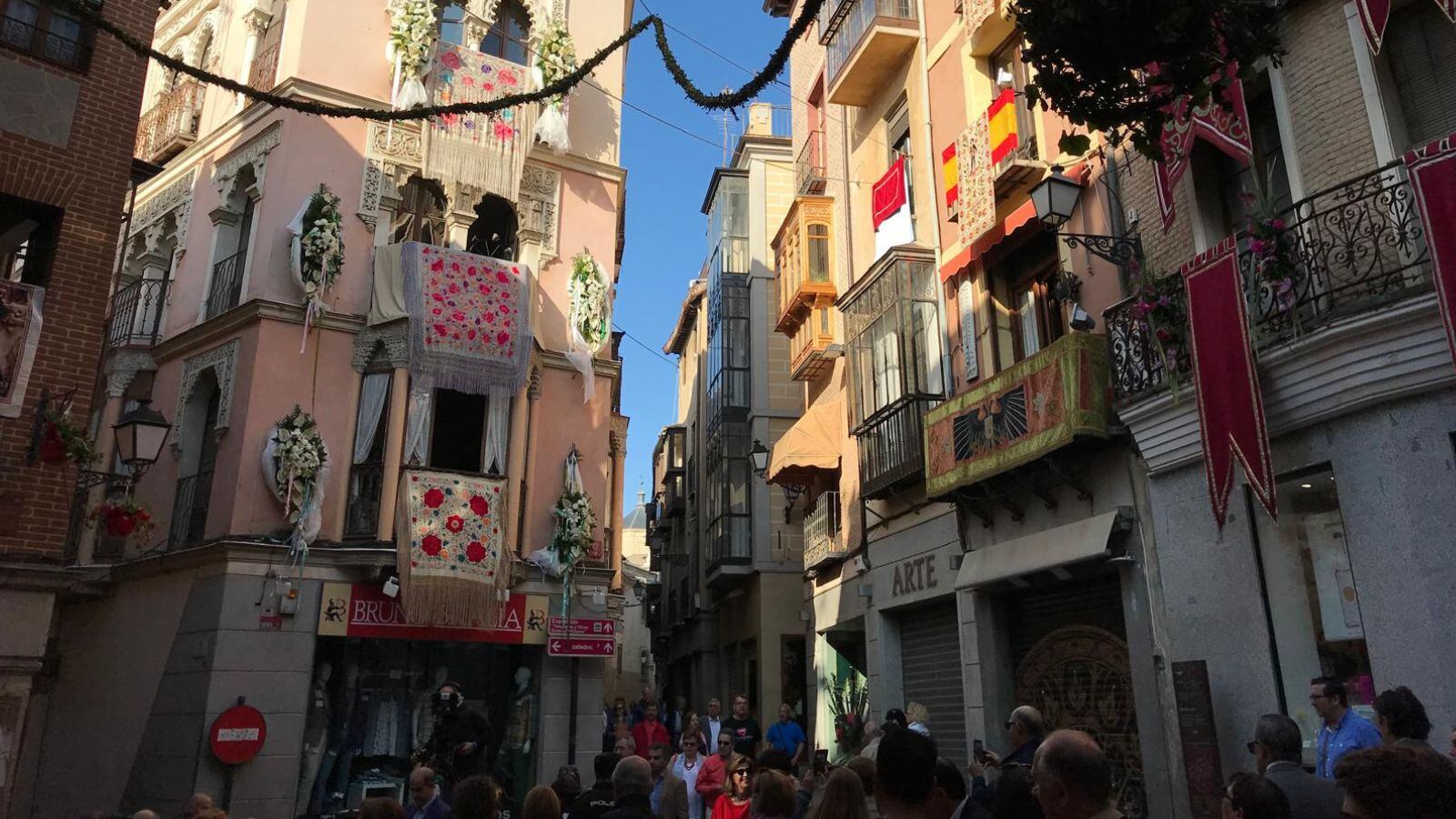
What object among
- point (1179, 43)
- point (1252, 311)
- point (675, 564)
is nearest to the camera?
point (1179, 43)

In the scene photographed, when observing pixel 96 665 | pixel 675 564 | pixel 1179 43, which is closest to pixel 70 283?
pixel 96 665

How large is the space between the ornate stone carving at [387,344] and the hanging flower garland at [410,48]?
3.84 m

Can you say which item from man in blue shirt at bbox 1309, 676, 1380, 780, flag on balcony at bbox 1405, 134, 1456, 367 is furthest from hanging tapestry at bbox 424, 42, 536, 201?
man in blue shirt at bbox 1309, 676, 1380, 780

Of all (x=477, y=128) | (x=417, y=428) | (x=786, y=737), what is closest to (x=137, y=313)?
(x=417, y=428)

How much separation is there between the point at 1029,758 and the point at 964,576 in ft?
21.3

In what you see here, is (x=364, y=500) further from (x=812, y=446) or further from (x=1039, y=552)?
(x=1039, y=552)

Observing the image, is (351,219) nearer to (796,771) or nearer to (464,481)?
(464,481)

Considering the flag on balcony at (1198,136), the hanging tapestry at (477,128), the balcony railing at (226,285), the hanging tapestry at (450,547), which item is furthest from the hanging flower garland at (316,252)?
the flag on balcony at (1198,136)

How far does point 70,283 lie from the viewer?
10.4 m

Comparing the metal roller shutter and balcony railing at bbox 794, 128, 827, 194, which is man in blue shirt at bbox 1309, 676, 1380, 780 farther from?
balcony railing at bbox 794, 128, 827, 194

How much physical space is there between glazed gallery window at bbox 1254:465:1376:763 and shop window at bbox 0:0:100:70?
12823 mm

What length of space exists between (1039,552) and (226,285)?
45.8 ft

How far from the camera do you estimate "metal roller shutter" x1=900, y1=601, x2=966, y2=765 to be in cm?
1348

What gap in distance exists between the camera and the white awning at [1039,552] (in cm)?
1040
